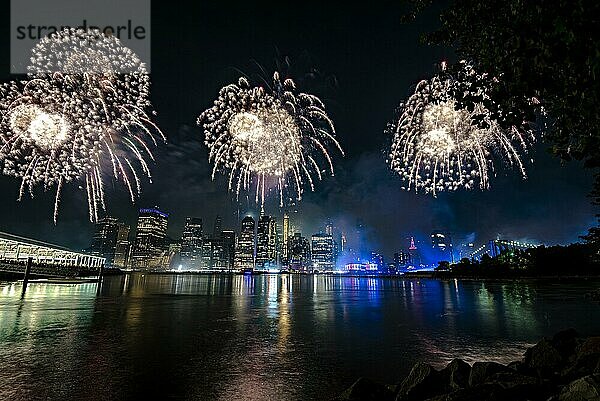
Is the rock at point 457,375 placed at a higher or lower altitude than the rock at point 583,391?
lower

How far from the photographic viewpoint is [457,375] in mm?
9164

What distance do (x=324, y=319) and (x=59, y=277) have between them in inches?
3284

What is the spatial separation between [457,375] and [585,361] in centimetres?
300

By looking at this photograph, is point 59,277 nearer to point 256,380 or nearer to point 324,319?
point 324,319

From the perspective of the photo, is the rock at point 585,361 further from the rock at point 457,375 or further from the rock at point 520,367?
the rock at point 457,375

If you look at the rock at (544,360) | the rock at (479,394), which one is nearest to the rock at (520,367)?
the rock at (544,360)

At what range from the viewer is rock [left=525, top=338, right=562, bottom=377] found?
10.0 meters

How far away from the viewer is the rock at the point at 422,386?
846 centimetres

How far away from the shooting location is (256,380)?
11.3 metres

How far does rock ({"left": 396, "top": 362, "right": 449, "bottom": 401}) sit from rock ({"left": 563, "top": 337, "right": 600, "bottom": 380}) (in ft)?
9.17

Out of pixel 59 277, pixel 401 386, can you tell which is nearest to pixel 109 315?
pixel 401 386

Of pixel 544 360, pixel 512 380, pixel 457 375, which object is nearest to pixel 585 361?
pixel 544 360

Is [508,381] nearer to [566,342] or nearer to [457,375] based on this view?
[457,375]

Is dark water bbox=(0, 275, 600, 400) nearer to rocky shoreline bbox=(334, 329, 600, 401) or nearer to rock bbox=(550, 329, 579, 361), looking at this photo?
rock bbox=(550, 329, 579, 361)
